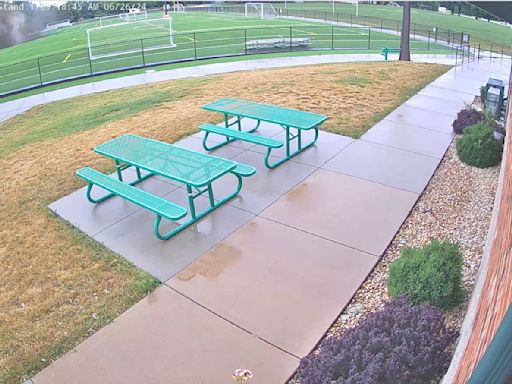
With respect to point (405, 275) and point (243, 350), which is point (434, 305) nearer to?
point (405, 275)

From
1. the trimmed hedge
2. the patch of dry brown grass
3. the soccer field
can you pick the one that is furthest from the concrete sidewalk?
the soccer field

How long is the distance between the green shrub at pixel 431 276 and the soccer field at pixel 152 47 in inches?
747

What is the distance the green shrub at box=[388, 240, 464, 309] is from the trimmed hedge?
466cm

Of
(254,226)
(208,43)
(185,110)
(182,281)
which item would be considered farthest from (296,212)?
(208,43)

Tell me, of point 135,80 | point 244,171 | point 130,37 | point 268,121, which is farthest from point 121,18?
point 244,171

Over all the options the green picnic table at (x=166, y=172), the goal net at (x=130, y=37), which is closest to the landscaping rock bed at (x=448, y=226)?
the green picnic table at (x=166, y=172)

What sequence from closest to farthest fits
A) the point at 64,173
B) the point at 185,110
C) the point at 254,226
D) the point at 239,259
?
the point at 239,259 < the point at 254,226 < the point at 64,173 < the point at 185,110

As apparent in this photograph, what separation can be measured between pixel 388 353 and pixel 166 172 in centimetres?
334

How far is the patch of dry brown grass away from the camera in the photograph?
390 cm

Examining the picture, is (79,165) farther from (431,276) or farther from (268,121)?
(431,276)

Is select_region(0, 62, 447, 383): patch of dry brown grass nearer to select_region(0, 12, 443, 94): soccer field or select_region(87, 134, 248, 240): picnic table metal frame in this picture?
select_region(87, 134, 248, 240): picnic table metal frame

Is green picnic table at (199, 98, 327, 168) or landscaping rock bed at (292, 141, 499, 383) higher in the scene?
green picnic table at (199, 98, 327, 168)

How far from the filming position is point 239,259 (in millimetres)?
4621

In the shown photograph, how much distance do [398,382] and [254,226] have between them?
2.79 metres
